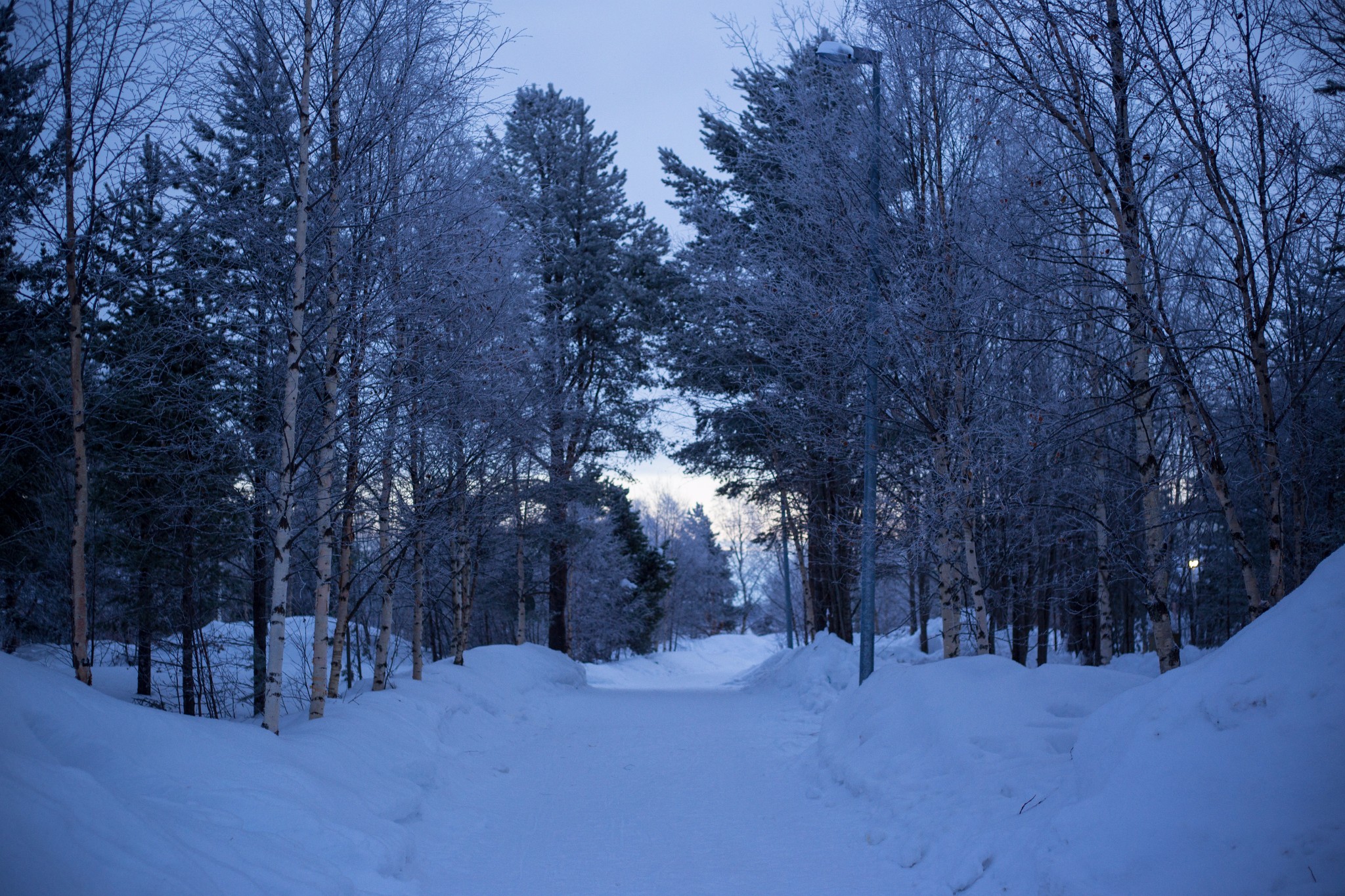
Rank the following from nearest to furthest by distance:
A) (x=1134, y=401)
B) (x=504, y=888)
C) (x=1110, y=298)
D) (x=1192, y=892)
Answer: (x=1192, y=892)
(x=504, y=888)
(x=1134, y=401)
(x=1110, y=298)

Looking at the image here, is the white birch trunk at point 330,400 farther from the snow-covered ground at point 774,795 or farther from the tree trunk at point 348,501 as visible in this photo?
the snow-covered ground at point 774,795

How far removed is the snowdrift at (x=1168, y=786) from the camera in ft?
9.61

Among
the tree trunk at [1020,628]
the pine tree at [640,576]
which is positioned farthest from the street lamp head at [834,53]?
the pine tree at [640,576]

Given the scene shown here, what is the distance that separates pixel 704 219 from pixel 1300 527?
12288 mm

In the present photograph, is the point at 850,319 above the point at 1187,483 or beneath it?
above

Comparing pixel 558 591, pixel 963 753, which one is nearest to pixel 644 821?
pixel 963 753

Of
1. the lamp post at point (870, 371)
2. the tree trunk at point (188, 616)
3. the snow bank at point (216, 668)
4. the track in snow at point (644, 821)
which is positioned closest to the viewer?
the track in snow at point (644, 821)

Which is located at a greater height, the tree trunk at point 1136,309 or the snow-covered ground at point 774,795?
the tree trunk at point 1136,309

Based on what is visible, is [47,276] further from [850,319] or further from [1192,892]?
[1192,892]

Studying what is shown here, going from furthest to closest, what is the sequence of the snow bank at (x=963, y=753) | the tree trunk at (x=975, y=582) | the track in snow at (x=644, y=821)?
the tree trunk at (x=975, y=582), the track in snow at (x=644, y=821), the snow bank at (x=963, y=753)

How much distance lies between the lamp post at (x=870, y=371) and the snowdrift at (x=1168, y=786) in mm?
3897

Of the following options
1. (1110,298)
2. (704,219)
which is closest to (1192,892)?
(1110,298)

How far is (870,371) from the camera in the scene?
9.52 meters

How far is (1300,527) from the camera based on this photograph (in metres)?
8.31
